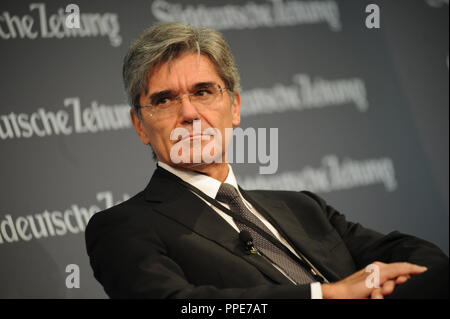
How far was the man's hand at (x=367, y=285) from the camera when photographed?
188cm

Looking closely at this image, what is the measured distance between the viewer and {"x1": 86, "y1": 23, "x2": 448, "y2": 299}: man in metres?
2.00

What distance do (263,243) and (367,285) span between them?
19.6 inches

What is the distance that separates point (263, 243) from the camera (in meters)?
2.28

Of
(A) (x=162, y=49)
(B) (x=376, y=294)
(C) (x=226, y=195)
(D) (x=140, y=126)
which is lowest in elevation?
(B) (x=376, y=294)

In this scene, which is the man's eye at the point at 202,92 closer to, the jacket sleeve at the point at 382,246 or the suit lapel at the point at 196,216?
the suit lapel at the point at 196,216

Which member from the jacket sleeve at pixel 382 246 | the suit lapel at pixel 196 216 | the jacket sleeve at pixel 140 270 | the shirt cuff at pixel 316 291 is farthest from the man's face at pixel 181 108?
the shirt cuff at pixel 316 291

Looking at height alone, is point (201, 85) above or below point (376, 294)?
above

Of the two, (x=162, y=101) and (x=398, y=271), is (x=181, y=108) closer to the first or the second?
(x=162, y=101)

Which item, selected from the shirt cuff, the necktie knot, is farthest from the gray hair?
the shirt cuff

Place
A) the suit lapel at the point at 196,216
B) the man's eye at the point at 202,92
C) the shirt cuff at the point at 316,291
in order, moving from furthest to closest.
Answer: the man's eye at the point at 202,92 < the suit lapel at the point at 196,216 < the shirt cuff at the point at 316,291

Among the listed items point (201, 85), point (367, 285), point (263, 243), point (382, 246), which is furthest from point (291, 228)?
point (201, 85)

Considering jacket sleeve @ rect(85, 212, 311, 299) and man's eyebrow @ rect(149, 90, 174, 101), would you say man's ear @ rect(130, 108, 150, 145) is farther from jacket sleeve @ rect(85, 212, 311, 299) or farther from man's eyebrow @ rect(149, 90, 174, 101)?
jacket sleeve @ rect(85, 212, 311, 299)

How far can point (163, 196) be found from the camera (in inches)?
92.4

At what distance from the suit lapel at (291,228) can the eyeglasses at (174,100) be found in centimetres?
43
